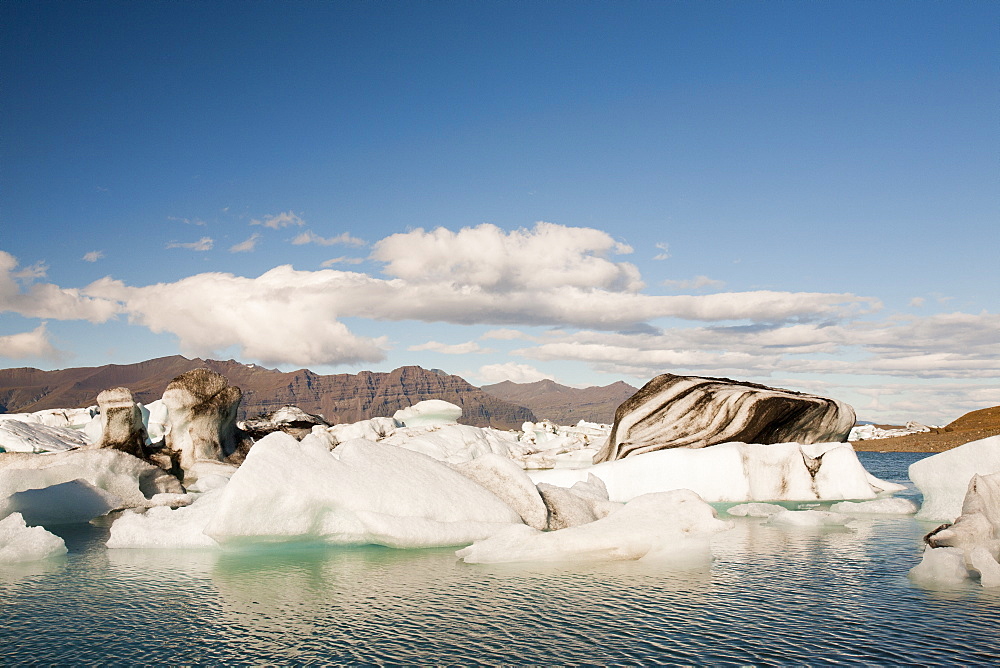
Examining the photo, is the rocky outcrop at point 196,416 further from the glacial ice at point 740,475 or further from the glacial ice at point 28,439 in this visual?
the glacial ice at point 740,475

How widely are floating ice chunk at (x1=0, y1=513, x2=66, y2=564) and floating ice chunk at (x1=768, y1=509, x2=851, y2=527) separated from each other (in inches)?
475

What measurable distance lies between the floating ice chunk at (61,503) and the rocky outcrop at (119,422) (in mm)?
6054

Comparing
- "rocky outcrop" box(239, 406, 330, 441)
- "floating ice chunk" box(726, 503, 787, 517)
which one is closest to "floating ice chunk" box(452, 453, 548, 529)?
"floating ice chunk" box(726, 503, 787, 517)

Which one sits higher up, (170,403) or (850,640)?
(170,403)

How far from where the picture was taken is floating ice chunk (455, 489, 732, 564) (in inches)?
363

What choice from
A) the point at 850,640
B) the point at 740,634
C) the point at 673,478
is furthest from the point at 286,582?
the point at 673,478

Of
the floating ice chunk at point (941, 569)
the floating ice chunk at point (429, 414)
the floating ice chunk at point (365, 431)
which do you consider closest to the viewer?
the floating ice chunk at point (941, 569)

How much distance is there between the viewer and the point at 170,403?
24.3 meters

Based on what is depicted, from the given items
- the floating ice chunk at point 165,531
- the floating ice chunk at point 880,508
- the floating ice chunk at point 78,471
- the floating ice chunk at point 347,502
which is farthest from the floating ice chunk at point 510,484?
the floating ice chunk at point 78,471

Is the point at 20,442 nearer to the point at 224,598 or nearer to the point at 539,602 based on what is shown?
the point at 224,598

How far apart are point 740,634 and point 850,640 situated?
0.87 m

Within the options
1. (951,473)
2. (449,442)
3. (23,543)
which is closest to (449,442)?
(449,442)

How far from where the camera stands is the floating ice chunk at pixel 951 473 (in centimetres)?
1274

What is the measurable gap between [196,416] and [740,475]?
59.7 ft
